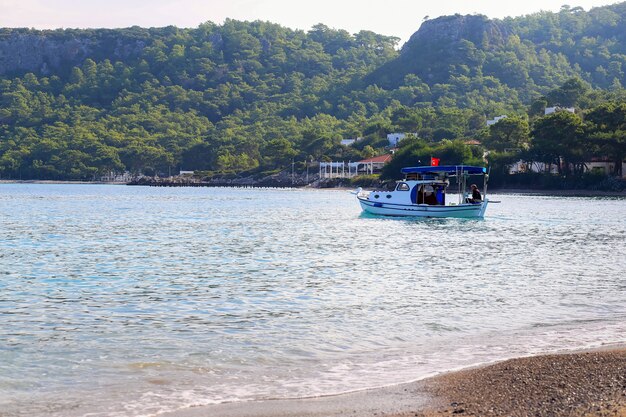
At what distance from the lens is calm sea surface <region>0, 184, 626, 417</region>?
1213cm

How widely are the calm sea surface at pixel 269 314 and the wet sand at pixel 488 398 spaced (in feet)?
1.86

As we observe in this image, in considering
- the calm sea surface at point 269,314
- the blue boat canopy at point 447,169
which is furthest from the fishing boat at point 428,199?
the calm sea surface at point 269,314

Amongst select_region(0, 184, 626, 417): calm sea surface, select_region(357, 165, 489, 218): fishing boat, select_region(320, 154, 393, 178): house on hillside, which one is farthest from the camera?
select_region(320, 154, 393, 178): house on hillside

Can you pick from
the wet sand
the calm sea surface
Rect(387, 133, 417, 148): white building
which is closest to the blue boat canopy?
the calm sea surface

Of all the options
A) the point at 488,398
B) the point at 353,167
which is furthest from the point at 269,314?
the point at 353,167

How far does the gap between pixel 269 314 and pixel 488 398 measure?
8061 mm

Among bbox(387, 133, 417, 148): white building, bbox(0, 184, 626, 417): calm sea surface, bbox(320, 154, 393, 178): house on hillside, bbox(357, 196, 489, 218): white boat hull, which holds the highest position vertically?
bbox(387, 133, 417, 148): white building

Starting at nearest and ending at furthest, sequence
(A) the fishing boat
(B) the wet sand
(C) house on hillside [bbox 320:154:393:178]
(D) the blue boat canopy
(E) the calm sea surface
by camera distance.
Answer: (B) the wet sand
(E) the calm sea surface
(D) the blue boat canopy
(A) the fishing boat
(C) house on hillside [bbox 320:154:393:178]

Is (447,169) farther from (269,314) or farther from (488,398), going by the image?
(488,398)

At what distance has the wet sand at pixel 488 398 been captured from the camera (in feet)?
32.2

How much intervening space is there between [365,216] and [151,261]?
114 feet

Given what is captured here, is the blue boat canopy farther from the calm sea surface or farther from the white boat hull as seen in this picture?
the calm sea surface

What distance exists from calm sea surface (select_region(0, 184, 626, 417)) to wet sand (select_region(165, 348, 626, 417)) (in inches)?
22.3

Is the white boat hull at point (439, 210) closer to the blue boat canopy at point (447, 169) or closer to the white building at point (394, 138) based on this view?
the blue boat canopy at point (447, 169)
